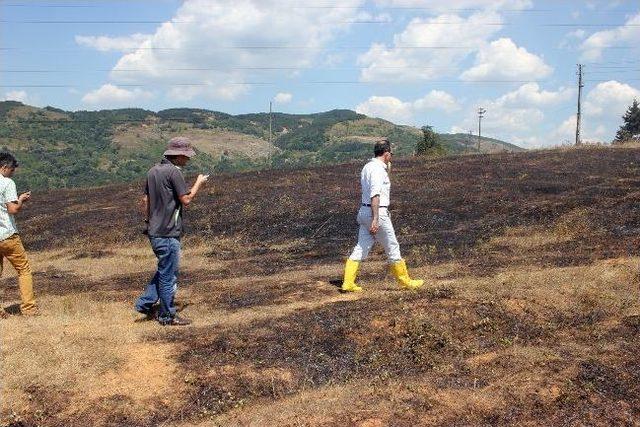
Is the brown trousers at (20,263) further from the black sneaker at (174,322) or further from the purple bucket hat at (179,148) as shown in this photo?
the purple bucket hat at (179,148)

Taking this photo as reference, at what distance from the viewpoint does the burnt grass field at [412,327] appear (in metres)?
4.06

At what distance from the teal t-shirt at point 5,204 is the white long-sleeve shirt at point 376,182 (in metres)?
4.11

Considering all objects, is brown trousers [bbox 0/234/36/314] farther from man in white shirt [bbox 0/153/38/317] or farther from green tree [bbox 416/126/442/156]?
green tree [bbox 416/126/442/156]

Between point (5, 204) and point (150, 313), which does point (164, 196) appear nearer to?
point (150, 313)

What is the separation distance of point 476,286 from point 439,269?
1.70m

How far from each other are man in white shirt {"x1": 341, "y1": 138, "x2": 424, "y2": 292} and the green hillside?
65847mm

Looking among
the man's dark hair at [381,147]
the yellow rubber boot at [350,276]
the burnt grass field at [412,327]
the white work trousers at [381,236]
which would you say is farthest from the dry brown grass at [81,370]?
the man's dark hair at [381,147]

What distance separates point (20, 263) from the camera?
20.8 feet

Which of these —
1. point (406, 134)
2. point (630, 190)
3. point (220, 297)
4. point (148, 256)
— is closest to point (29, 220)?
point (148, 256)

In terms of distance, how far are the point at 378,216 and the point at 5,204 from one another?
438cm

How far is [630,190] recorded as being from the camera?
14.0 meters

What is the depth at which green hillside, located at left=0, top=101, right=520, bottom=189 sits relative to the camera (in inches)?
3649

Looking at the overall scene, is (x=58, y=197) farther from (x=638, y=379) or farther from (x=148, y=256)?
(x=638, y=379)

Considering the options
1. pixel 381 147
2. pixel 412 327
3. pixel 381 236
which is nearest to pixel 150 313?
pixel 381 236
